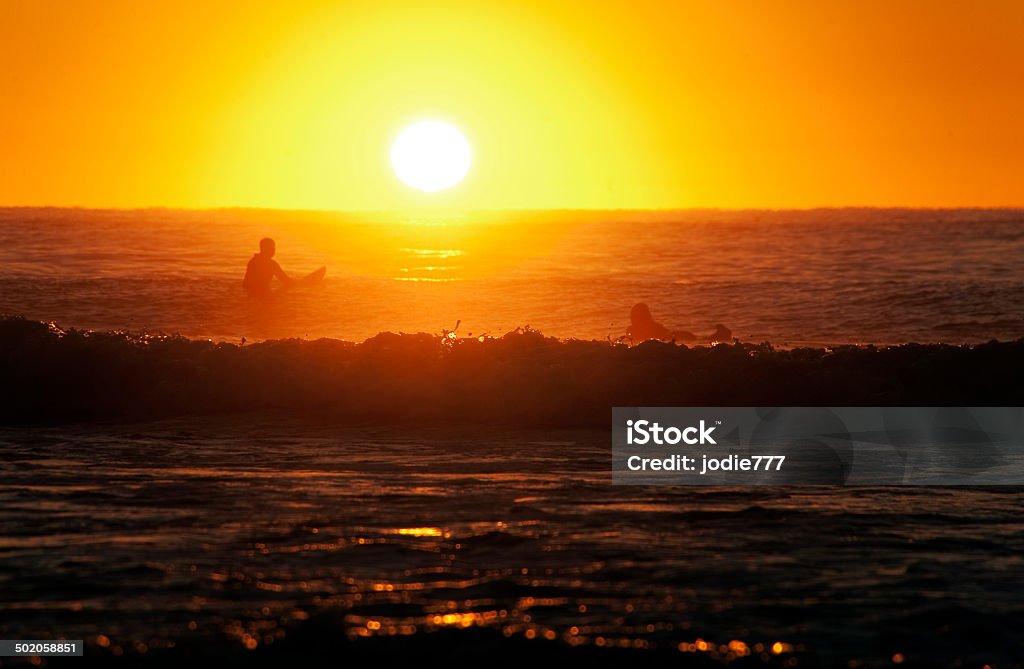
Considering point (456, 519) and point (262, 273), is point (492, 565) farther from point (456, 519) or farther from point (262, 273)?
point (262, 273)

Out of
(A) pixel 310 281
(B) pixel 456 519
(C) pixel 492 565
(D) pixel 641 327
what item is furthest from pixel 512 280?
(C) pixel 492 565

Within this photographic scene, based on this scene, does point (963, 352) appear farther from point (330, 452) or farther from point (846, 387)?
point (330, 452)

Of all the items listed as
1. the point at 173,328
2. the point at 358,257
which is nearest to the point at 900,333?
the point at 173,328

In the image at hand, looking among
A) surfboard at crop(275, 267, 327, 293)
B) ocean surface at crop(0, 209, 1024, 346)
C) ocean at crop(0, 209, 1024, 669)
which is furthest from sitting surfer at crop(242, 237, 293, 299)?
ocean at crop(0, 209, 1024, 669)

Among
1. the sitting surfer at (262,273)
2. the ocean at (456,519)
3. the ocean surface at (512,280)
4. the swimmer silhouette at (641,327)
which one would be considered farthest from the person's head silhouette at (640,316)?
the sitting surfer at (262,273)

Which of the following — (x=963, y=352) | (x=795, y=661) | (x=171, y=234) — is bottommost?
(x=795, y=661)

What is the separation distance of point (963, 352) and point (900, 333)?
1742 centimetres

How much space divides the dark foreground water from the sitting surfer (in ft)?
62.9

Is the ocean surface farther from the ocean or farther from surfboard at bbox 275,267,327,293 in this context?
the ocean

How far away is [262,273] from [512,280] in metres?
11.1

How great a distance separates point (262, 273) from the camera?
97.8ft

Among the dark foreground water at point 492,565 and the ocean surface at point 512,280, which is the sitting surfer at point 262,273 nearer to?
the ocean surface at point 512,280

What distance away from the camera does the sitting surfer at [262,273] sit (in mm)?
29058

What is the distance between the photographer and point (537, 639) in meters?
5.75
